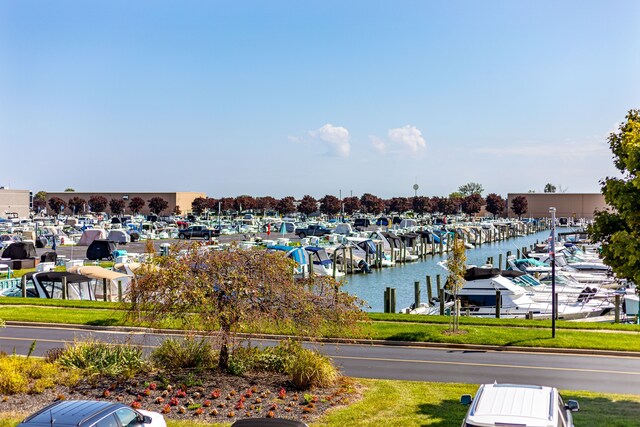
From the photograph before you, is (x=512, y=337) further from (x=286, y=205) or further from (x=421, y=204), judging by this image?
(x=421, y=204)

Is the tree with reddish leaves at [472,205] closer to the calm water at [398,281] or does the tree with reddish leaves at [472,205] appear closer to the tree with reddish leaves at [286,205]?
the tree with reddish leaves at [286,205]

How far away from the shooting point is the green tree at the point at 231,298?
55.3 feet

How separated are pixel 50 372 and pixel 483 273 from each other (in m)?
25.1

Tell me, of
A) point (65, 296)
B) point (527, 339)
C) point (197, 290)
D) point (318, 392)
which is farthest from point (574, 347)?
point (65, 296)

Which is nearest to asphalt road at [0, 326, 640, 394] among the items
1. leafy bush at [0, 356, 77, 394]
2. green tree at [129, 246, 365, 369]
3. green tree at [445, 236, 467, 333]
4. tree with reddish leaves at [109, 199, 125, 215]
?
green tree at [129, 246, 365, 369]

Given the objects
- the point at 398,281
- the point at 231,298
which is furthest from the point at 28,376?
the point at 398,281

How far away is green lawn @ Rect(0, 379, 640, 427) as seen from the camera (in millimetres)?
14312

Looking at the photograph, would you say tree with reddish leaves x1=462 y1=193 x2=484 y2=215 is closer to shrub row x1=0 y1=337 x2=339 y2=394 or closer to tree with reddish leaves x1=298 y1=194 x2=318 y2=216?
tree with reddish leaves x1=298 y1=194 x2=318 y2=216

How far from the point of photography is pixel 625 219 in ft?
50.5

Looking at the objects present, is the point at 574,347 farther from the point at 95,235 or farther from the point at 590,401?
the point at 95,235

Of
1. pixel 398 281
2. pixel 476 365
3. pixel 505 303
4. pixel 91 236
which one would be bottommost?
pixel 398 281

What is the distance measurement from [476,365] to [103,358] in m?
10.9

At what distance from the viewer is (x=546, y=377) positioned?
1889cm

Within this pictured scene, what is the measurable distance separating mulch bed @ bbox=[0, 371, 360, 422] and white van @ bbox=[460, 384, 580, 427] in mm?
5272
